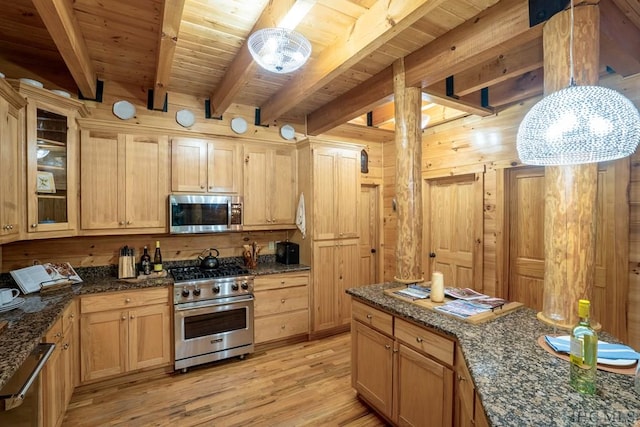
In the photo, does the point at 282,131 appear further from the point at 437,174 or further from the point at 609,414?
the point at 609,414

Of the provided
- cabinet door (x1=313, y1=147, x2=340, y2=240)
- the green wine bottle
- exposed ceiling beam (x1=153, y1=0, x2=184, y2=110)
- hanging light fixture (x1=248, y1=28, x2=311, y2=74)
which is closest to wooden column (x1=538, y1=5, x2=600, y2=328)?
the green wine bottle

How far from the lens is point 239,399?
261 cm

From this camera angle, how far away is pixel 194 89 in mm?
3393

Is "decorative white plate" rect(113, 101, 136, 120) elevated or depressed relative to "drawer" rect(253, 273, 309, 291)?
elevated

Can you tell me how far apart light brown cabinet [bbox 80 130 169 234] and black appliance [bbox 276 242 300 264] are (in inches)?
54.5

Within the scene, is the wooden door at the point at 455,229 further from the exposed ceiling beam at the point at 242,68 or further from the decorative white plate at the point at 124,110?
the decorative white plate at the point at 124,110

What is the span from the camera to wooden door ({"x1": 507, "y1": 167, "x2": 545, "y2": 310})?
3.29 m

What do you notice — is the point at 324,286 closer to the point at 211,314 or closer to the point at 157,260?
the point at 211,314

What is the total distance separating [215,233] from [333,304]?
1693 mm

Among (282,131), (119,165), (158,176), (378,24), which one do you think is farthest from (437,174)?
(119,165)

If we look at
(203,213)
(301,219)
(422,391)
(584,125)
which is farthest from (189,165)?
(584,125)

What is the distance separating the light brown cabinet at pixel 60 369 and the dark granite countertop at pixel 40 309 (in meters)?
0.09

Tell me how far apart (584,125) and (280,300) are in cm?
308

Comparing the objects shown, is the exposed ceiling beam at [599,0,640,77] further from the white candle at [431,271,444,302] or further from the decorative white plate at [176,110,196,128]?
the decorative white plate at [176,110,196,128]
